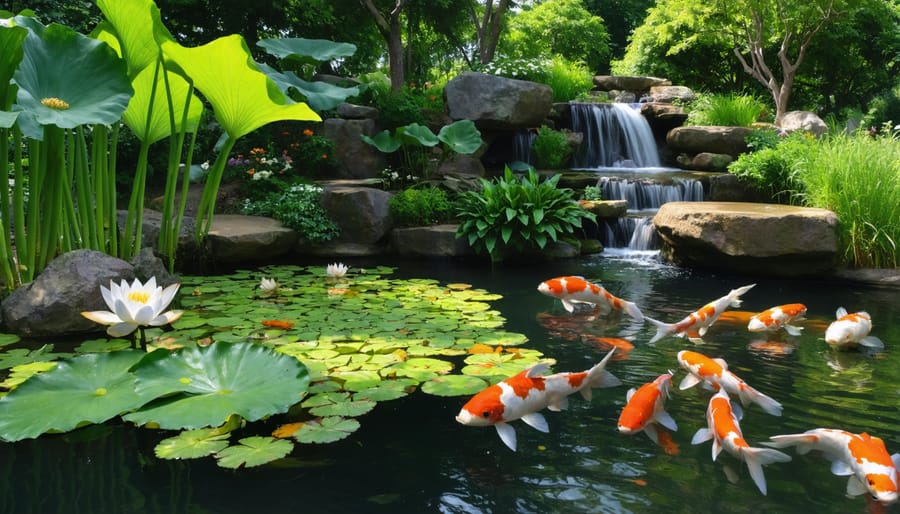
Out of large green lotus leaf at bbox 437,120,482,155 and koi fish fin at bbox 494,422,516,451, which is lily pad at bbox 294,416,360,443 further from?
large green lotus leaf at bbox 437,120,482,155

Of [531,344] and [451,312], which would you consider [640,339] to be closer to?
[531,344]

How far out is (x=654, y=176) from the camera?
9.62 metres

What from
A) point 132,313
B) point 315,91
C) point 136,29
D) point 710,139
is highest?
point 136,29

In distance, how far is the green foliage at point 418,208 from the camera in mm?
7812

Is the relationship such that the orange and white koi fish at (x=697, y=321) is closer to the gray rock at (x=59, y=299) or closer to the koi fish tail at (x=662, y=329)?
the koi fish tail at (x=662, y=329)

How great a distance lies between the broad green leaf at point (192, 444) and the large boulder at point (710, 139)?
10.2 meters

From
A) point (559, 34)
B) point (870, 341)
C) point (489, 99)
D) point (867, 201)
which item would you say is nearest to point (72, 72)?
point (870, 341)

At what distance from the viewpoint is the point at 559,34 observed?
2314 centimetres

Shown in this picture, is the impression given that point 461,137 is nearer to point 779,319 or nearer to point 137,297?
point 779,319

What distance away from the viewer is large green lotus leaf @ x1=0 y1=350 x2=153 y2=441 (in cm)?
224

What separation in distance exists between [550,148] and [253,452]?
9.23 meters

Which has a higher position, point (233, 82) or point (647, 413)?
point (233, 82)

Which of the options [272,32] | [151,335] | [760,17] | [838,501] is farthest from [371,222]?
[760,17]

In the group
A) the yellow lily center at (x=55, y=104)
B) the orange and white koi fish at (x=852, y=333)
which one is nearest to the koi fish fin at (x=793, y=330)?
the orange and white koi fish at (x=852, y=333)
